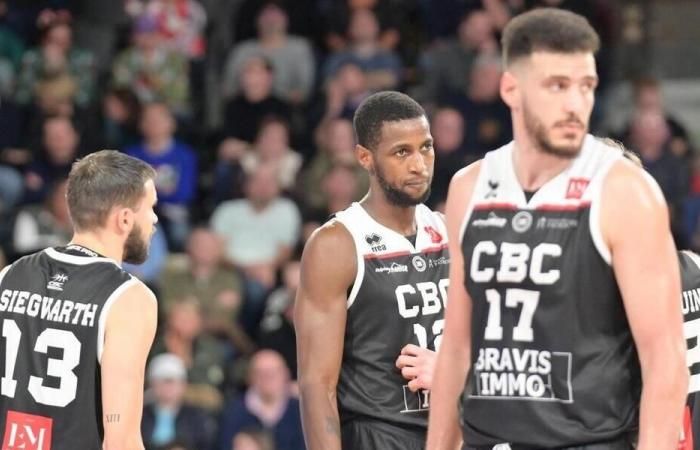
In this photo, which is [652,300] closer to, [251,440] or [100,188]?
[100,188]

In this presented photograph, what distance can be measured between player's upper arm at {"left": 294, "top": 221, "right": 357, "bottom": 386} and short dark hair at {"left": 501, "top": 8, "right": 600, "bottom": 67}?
1.74m

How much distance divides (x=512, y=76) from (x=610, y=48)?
9.47 m

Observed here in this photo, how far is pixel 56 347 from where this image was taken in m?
5.56

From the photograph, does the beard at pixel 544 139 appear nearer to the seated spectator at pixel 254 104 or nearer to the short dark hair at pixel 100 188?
the short dark hair at pixel 100 188

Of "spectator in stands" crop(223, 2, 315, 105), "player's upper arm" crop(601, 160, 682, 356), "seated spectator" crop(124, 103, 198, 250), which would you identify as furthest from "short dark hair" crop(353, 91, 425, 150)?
"spectator in stands" crop(223, 2, 315, 105)

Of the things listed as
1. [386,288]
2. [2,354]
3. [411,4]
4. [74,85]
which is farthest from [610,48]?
[2,354]

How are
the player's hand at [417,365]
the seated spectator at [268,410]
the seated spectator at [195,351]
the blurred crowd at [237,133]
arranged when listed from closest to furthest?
the player's hand at [417,365] < the seated spectator at [268,410] < the seated spectator at [195,351] < the blurred crowd at [237,133]

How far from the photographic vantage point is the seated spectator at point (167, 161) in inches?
497

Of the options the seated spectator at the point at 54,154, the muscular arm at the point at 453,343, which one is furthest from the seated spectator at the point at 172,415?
the muscular arm at the point at 453,343

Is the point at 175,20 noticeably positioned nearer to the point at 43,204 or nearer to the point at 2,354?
the point at 43,204

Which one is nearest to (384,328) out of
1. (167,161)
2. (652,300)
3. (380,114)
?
(380,114)

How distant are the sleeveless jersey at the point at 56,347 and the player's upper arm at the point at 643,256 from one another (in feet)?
6.73

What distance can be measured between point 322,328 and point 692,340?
59.7 inches

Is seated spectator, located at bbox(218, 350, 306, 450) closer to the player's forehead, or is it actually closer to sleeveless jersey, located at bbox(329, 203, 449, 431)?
sleeveless jersey, located at bbox(329, 203, 449, 431)
